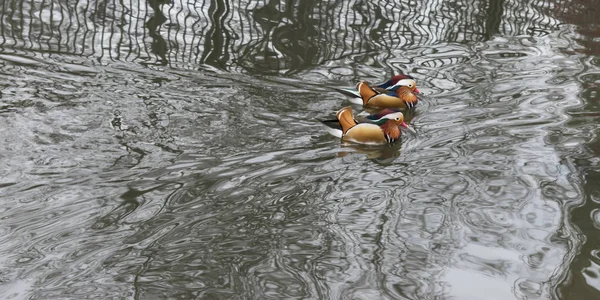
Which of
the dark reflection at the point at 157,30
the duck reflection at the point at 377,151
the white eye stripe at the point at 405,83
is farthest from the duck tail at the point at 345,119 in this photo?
the dark reflection at the point at 157,30

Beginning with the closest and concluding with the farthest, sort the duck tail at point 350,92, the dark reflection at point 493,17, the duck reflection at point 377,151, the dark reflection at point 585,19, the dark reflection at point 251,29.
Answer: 1. the duck reflection at point 377,151
2. the duck tail at point 350,92
3. the dark reflection at point 251,29
4. the dark reflection at point 585,19
5. the dark reflection at point 493,17

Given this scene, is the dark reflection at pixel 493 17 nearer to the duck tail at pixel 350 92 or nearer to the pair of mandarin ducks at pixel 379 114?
the pair of mandarin ducks at pixel 379 114

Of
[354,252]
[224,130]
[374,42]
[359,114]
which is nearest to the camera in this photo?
[354,252]

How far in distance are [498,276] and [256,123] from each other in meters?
2.86

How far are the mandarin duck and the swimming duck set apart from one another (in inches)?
28.4

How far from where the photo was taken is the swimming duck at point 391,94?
321 inches

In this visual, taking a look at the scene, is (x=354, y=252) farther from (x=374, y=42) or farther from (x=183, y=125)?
(x=374, y=42)

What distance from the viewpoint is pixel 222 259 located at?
5.38m

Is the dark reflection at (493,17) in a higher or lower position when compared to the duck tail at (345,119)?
higher

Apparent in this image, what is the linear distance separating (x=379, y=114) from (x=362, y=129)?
0.48 m

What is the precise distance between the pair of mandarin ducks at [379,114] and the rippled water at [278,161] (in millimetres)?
154

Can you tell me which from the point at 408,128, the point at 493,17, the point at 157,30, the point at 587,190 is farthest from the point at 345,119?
the point at 493,17

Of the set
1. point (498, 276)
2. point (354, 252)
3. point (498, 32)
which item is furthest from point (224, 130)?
point (498, 32)

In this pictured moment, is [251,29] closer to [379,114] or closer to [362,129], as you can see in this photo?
[379,114]
